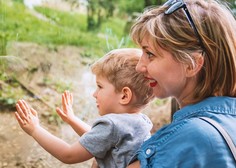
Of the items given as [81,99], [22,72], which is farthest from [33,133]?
[81,99]

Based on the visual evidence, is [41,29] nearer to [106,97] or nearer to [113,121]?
[106,97]

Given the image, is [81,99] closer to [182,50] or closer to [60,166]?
[60,166]

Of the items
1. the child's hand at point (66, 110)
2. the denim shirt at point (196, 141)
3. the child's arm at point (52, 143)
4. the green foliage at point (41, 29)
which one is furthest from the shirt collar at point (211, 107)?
the green foliage at point (41, 29)

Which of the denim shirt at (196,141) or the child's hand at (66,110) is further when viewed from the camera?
the child's hand at (66,110)

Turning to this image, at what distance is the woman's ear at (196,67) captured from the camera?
147cm

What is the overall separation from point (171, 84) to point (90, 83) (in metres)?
2.80

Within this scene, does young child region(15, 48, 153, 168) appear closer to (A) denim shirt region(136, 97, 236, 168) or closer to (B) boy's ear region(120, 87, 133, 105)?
(B) boy's ear region(120, 87, 133, 105)

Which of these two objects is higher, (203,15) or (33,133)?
(203,15)

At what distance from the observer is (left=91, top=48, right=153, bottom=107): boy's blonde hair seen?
1753 millimetres

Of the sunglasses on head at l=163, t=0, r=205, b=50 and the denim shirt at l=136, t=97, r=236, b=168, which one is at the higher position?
the sunglasses on head at l=163, t=0, r=205, b=50

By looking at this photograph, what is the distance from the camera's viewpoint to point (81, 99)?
155 inches

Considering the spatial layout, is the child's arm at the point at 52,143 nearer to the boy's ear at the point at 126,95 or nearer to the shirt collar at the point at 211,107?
the boy's ear at the point at 126,95

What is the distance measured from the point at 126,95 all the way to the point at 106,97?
3.7 inches

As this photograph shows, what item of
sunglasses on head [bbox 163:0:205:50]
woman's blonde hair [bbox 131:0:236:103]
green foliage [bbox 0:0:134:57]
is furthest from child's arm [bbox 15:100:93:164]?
green foliage [bbox 0:0:134:57]
